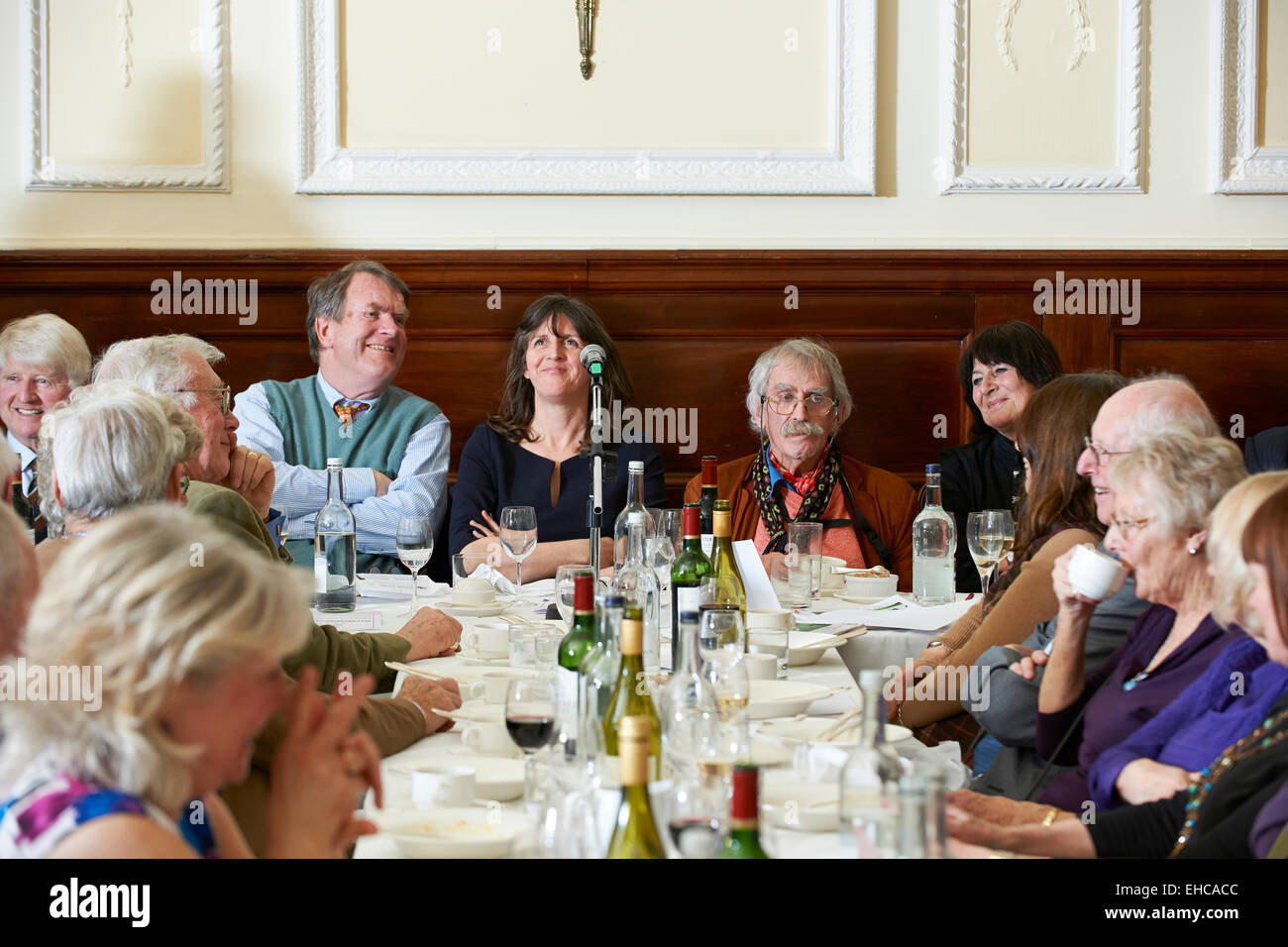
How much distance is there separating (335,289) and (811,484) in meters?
1.75

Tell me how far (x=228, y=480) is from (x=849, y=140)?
2.68m

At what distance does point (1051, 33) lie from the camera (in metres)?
4.57

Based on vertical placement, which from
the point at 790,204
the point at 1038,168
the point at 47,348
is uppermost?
the point at 1038,168

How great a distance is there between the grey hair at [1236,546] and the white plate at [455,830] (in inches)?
32.2

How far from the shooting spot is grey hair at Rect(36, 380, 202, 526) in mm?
1854

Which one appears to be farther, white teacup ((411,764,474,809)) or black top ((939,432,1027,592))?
black top ((939,432,1027,592))

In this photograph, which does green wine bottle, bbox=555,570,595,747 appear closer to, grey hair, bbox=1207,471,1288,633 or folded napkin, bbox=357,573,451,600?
grey hair, bbox=1207,471,1288,633

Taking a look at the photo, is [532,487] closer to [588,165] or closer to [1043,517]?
[588,165]

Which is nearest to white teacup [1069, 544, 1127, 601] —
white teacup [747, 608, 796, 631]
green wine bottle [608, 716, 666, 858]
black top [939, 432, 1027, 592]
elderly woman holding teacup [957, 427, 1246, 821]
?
elderly woman holding teacup [957, 427, 1246, 821]

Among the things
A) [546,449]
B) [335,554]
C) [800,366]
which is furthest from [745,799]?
[546,449]

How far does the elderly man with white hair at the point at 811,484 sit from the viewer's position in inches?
148

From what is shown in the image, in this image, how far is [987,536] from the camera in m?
2.85

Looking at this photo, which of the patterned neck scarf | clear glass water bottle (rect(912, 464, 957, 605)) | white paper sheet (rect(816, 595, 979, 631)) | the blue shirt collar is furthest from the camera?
the blue shirt collar

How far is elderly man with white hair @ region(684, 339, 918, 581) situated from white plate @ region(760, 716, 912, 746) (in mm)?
1871
